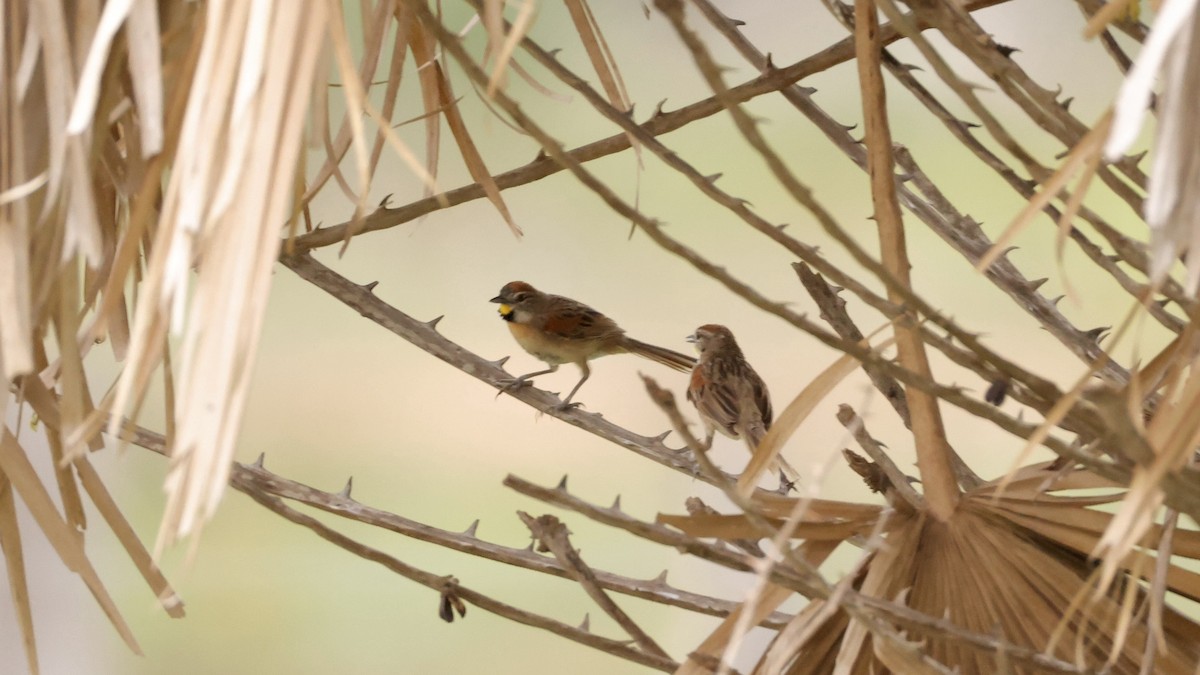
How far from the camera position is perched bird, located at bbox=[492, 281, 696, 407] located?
2014mm

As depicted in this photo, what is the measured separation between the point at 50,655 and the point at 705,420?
2.76 meters

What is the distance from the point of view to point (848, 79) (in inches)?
140

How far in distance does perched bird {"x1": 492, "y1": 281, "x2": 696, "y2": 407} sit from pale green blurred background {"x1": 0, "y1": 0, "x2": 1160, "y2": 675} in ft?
4.23

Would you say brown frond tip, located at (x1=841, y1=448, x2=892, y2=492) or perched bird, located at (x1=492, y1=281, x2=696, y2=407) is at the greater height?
perched bird, located at (x1=492, y1=281, x2=696, y2=407)

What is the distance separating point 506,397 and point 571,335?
1391mm

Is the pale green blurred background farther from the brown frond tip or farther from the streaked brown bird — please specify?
the brown frond tip

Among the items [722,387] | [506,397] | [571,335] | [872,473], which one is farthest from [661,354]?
[506,397]

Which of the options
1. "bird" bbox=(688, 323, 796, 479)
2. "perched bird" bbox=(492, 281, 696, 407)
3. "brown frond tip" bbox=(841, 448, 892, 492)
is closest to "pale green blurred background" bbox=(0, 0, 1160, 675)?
"perched bird" bbox=(492, 281, 696, 407)

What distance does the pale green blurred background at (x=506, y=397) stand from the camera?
3.38 meters

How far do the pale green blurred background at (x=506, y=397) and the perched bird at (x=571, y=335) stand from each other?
1289mm

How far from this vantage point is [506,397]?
3.38m

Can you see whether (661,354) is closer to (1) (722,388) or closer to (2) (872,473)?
(1) (722,388)

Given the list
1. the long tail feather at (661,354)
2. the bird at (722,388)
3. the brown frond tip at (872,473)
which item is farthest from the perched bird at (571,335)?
the brown frond tip at (872,473)

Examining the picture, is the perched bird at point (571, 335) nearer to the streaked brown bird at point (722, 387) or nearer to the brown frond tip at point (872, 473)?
the streaked brown bird at point (722, 387)
